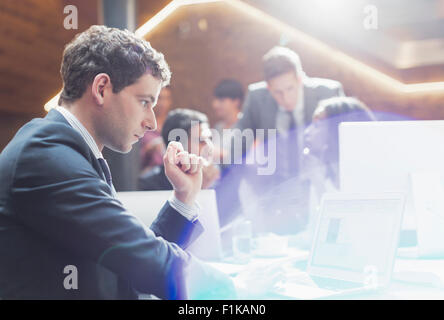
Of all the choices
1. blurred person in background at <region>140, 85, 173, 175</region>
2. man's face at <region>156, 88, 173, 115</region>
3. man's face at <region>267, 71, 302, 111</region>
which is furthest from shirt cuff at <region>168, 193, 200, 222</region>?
man's face at <region>156, 88, 173, 115</region>

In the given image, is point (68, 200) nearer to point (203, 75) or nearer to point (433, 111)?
point (433, 111)

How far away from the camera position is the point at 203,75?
5219mm

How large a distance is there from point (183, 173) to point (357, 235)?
47cm

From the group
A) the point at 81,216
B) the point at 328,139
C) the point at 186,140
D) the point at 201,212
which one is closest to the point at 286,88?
the point at 186,140

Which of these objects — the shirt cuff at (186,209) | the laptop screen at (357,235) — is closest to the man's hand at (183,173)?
the shirt cuff at (186,209)

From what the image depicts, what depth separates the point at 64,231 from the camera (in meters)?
0.86

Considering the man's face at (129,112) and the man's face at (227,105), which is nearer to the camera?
the man's face at (129,112)

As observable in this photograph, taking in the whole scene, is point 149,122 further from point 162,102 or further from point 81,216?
point 162,102

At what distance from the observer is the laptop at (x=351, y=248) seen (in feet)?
3.67

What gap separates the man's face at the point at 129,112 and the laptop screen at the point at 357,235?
55 centimetres

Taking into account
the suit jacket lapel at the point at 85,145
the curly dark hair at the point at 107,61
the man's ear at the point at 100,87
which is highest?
the curly dark hair at the point at 107,61

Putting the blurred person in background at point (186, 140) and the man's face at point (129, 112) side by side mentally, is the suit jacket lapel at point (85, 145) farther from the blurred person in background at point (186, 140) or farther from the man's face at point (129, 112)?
the blurred person in background at point (186, 140)

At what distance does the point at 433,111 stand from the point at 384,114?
0.42m
